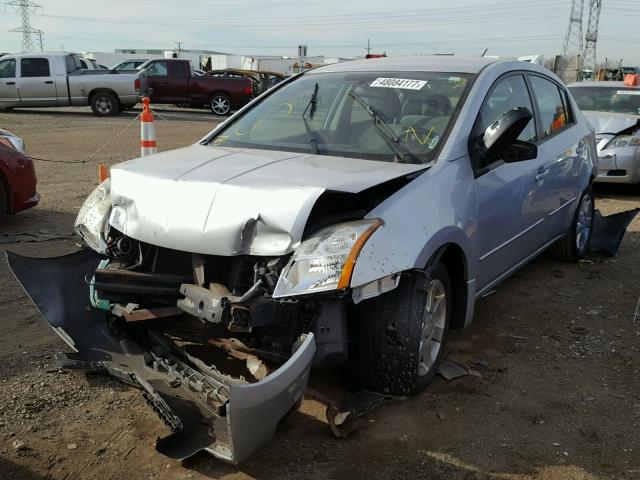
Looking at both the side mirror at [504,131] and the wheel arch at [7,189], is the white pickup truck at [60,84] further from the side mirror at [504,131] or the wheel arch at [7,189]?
the side mirror at [504,131]

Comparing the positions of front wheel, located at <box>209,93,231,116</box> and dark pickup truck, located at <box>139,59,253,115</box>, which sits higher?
dark pickup truck, located at <box>139,59,253,115</box>

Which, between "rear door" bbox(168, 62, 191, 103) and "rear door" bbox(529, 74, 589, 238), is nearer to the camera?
"rear door" bbox(529, 74, 589, 238)

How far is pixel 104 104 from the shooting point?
65.1ft

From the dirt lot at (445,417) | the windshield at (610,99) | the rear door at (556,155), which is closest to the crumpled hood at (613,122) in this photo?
the windshield at (610,99)

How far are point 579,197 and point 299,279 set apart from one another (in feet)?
12.3

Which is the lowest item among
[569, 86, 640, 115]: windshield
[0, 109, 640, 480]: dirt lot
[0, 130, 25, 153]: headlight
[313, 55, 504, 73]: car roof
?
[0, 109, 640, 480]: dirt lot

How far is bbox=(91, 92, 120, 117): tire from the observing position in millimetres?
19688

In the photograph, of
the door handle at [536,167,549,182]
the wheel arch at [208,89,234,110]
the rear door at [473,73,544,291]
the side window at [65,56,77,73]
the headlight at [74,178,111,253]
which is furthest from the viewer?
the wheel arch at [208,89,234,110]

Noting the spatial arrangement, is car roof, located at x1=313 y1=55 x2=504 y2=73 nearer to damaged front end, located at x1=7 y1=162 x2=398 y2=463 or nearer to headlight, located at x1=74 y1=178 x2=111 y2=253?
damaged front end, located at x1=7 y1=162 x2=398 y2=463

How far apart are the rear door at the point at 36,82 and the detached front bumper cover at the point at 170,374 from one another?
17069 mm

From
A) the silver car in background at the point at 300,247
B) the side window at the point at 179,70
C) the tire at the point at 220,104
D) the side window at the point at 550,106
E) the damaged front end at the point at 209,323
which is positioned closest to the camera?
the damaged front end at the point at 209,323

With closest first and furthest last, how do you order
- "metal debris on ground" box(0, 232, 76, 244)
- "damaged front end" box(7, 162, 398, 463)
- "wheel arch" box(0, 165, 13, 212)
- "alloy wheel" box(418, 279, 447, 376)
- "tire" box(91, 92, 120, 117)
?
"damaged front end" box(7, 162, 398, 463) < "alloy wheel" box(418, 279, 447, 376) < "metal debris on ground" box(0, 232, 76, 244) < "wheel arch" box(0, 165, 13, 212) < "tire" box(91, 92, 120, 117)

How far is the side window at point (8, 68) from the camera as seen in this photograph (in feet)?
62.1

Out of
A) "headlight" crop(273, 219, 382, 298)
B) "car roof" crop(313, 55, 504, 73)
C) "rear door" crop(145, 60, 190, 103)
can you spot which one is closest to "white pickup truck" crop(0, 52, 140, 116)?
"rear door" crop(145, 60, 190, 103)
